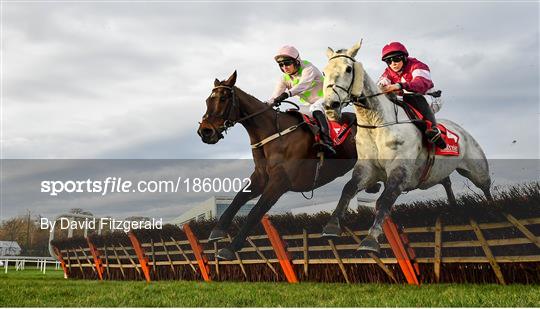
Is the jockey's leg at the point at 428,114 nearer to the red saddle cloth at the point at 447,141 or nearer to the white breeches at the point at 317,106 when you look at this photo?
the red saddle cloth at the point at 447,141

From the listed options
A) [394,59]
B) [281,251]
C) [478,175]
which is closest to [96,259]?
[281,251]

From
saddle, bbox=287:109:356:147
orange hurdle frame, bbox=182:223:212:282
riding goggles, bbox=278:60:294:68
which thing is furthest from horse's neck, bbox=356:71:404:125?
orange hurdle frame, bbox=182:223:212:282

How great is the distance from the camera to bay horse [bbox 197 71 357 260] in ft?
21.2

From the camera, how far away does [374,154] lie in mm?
5930

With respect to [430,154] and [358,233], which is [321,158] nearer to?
[430,154]

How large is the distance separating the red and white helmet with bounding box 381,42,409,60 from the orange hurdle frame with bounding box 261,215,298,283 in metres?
5.72

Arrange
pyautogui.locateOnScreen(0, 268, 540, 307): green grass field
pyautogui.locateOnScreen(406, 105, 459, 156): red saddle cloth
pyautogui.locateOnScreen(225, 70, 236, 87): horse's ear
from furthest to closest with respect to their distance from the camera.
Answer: pyautogui.locateOnScreen(0, 268, 540, 307): green grass field → pyautogui.locateOnScreen(225, 70, 236, 87): horse's ear → pyautogui.locateOnScreen(406, 105, 459, 156): red saddle cloth

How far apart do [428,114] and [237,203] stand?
101 inches

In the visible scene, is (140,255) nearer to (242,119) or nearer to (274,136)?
(274,136)

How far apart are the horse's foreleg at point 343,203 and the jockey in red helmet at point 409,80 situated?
3.67 ft

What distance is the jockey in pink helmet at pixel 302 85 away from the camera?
22.0 feet

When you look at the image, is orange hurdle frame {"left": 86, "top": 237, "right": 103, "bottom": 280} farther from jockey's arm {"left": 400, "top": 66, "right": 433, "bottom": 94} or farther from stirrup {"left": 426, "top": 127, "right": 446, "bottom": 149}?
jockey's arm {"left": 400, "top": 66, "right": 433, "bottom": 94}

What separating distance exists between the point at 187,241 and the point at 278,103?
23.1 feet

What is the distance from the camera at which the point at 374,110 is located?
20.1 ft
